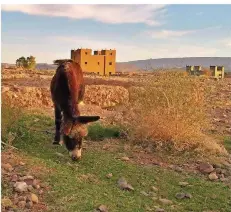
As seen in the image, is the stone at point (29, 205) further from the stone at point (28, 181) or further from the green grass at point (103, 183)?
the stone at point (28, 181)

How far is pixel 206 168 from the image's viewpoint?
8141mm

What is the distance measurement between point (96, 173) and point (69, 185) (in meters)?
1.04

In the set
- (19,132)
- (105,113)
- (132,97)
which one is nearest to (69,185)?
(19,132)

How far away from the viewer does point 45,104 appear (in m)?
13.9

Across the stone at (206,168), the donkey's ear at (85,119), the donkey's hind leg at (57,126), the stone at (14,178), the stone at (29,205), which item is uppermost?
the donkey's ear at (85,119)

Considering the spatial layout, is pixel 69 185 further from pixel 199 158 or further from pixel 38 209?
pixel 199 158

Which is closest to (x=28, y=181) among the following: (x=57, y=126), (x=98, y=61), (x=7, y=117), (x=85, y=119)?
(x=85, y=119)

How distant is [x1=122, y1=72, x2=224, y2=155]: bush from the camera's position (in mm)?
9281

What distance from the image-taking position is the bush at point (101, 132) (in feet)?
32.0

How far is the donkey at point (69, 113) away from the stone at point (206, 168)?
7.49 feet

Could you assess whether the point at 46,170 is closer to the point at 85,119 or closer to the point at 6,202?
the point at 85,119

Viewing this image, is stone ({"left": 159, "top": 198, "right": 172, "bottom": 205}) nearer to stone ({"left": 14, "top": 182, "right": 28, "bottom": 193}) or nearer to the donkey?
the donkey

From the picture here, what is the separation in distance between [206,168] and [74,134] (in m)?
2.58

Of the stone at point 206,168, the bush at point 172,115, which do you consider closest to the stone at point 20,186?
the stone at point 206,168
